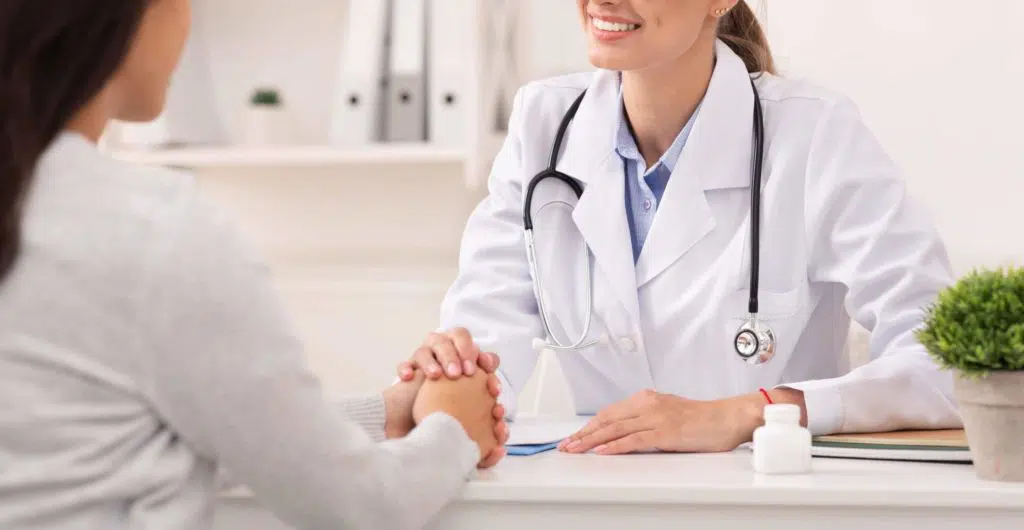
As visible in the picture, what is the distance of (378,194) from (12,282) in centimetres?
215

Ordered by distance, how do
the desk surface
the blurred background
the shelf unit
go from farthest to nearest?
the shelf unit < the blurred background < the desk surface

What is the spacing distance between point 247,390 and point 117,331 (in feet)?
0.31

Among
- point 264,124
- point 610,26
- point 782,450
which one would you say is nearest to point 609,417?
point 782,450

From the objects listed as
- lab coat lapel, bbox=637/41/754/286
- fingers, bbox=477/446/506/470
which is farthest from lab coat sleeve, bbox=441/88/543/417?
fingers, bbox=477/446/506/470

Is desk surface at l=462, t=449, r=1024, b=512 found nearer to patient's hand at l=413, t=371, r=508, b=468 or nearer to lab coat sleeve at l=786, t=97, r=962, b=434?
patient's hand at l=413, t=371, r=508, b=468

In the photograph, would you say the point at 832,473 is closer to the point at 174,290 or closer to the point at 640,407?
the point at 640,407

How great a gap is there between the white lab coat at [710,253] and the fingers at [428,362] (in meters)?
0.22

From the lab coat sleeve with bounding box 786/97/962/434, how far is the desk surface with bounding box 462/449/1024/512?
0.69 ft

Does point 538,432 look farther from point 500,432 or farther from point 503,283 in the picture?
point 503,283

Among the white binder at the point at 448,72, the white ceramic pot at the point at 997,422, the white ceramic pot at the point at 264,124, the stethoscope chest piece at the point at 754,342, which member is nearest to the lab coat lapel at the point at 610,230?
the stethoscope chest piece at the point at 754,342

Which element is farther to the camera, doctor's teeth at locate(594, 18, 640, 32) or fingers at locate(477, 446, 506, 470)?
Result: doctor's teeth at locate(594, 18, 640, 32)

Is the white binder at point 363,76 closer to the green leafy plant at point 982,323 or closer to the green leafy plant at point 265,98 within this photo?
the green leafy plant at point 265,98

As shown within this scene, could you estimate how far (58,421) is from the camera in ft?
2.63

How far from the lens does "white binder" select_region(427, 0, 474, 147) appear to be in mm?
2650
